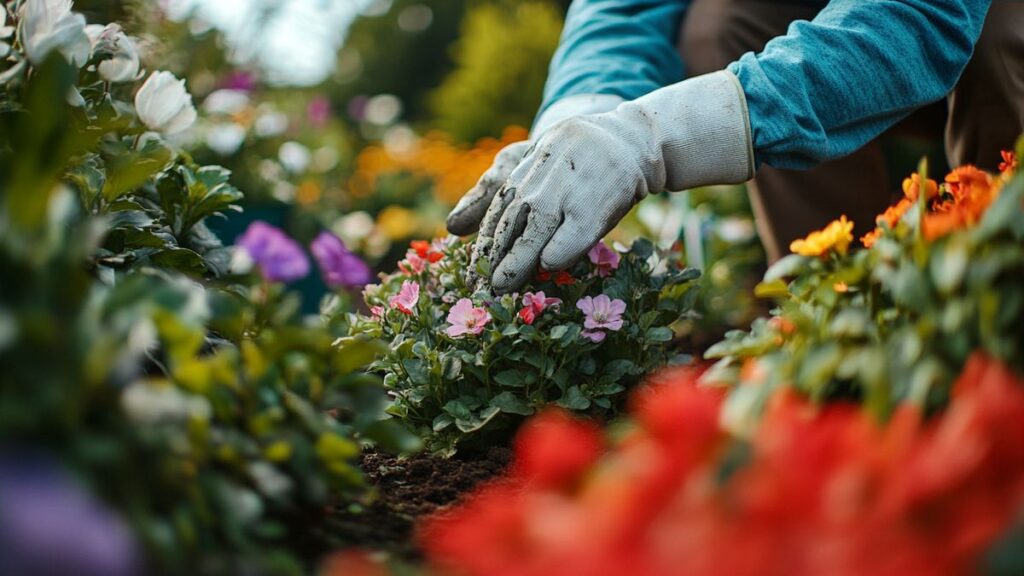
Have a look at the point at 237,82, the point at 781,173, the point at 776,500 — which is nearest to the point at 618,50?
the point at 781,173

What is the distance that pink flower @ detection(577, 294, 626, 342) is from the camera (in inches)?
55.5

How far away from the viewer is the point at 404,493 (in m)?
1.25

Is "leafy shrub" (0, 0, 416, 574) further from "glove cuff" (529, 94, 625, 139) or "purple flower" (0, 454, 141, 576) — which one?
"glove cuff" (529, 94, 625, 139)

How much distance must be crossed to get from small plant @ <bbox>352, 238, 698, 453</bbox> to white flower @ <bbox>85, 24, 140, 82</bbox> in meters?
0.55

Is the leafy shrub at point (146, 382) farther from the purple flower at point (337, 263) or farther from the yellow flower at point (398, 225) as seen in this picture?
the yellow flower at point (398, 225)

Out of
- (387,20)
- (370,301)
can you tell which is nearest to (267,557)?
(370,301)

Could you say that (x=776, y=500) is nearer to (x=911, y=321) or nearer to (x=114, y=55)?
(x=911, y=321)

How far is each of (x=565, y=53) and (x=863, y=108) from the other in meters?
0.85

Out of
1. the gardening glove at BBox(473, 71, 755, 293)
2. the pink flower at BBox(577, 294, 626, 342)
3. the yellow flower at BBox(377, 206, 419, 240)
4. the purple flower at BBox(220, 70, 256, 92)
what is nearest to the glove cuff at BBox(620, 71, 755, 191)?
the gardening glove at BBox(473, 71, 755, 293)

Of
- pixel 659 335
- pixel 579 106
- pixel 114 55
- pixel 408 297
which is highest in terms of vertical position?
pixel 579 106

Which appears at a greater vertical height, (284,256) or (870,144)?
(870,144)

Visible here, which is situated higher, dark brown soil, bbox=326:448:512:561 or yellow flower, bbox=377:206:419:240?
yellow flower, bbox=377:206:419:240

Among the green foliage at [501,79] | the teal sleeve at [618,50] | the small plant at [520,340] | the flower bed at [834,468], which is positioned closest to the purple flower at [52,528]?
the flower bed at [834,468]

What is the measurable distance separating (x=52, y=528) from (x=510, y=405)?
0.84 meters
